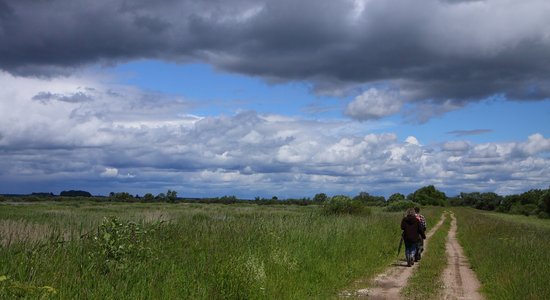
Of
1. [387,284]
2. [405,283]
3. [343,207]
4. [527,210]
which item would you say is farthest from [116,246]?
[527,210]

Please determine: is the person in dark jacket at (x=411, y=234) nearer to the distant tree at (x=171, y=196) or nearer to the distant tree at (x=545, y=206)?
the distant tree at (x=545, y=206)

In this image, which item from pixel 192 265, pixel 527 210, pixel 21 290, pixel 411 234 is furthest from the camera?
pixel 527 210

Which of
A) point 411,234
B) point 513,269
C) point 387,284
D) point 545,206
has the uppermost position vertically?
point 545,206

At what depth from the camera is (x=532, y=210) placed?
98.6 m

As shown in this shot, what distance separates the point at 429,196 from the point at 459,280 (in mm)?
167622

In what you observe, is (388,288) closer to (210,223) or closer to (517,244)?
(210,223)

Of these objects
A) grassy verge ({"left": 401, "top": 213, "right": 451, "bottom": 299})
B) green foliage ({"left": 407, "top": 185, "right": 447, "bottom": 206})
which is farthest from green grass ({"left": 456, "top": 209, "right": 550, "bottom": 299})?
green foliage ({"left": 407, "top": 185, "right": 447, "bottom": 206})

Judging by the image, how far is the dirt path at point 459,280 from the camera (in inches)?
497

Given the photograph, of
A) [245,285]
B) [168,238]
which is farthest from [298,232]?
[245,285]

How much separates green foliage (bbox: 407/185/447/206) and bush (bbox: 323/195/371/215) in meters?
122

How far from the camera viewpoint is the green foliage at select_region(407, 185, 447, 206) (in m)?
166

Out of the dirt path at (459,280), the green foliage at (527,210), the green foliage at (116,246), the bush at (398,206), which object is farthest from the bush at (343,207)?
the green foliage at (527,210)

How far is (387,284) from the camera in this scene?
14.1 metres

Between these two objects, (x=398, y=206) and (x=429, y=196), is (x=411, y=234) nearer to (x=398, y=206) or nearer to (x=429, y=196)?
(x=398, y=206)
